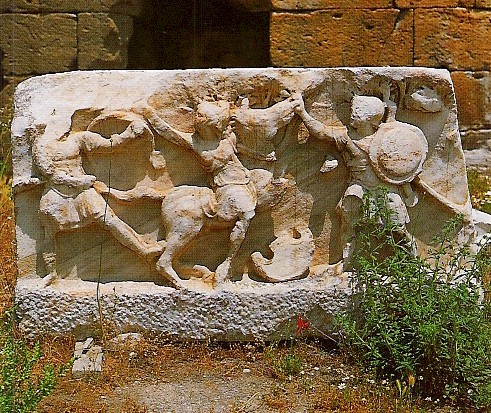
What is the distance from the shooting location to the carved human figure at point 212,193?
3.79 metres

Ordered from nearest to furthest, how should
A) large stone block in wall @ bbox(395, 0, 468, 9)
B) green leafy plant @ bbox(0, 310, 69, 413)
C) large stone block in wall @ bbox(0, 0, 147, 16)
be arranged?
green leafy plant @ bbox(0, 310, 69, 413) → large stone block in wall @ bbox(395, 0, 468, 9) → large stone block in wall @ bbox(0, 0, 147, 16)

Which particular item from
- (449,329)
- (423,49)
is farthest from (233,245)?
(423,49)

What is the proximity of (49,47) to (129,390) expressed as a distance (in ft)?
15.4

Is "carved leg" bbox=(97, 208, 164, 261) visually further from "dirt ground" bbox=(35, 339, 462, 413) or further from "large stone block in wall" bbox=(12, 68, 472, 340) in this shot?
"dirt ground" bbox=(35, 339, 462, 413)

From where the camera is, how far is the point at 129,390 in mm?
3445

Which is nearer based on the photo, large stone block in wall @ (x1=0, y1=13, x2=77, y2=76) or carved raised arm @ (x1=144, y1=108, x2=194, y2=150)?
carved raised arm @ (x1=144, y1=108, x2=194, y2=150)

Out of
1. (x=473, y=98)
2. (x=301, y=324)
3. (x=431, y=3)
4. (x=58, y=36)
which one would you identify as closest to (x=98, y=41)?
(x=58, y=36)

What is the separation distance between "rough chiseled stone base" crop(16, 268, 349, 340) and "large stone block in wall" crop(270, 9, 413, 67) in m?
3.52

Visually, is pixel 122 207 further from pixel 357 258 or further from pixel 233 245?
pixel 357 258

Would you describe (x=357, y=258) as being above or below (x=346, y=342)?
above

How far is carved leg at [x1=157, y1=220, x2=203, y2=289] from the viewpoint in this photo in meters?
3.79

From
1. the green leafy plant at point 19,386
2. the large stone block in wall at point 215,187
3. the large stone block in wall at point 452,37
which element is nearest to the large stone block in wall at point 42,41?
the large stone block in wall at point 452,37

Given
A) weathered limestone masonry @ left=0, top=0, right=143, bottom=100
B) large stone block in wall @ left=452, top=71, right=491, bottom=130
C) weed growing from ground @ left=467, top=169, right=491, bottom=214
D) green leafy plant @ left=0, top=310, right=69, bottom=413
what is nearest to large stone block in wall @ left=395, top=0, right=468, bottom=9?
large stone block in wall @ left=452, top=71, right=491, bottom=130

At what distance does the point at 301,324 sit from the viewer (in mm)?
3666
